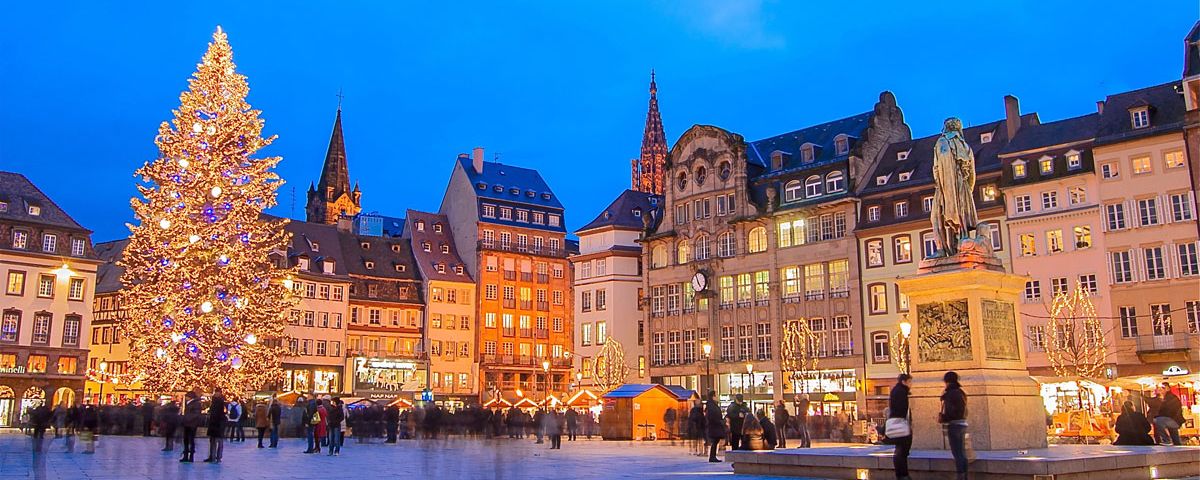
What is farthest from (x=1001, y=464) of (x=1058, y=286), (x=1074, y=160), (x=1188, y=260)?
(x=1074, y=160)

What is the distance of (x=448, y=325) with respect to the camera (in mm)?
77750

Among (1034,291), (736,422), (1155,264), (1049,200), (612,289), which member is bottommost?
(736,422)

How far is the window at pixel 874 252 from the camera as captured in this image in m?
53.5

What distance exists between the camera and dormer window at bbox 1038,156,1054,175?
47406 mm

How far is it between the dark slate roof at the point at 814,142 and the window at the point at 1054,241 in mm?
12294

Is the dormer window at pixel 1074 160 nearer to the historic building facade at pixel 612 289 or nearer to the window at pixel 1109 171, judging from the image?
the window at pixel 1109 171

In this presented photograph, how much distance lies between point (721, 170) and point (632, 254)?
34.3ft

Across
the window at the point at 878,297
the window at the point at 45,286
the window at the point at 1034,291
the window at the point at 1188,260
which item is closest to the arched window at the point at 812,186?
the window at the point at 878,297

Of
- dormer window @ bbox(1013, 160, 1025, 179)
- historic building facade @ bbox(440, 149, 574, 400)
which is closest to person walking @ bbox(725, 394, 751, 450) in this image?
dormer window @ bbox(1013, 160, 1025, 179)

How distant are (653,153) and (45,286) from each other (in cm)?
7617

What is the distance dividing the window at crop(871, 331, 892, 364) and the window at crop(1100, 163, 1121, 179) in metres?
12.5

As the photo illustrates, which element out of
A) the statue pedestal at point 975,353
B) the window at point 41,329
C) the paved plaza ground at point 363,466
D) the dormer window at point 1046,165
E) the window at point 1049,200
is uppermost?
the dormer window at point 1046,165

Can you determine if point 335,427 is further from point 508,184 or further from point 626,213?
point 508,184

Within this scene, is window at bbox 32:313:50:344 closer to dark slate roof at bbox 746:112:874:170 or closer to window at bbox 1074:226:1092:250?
dark slate roof at bbox 746:112:874:170
